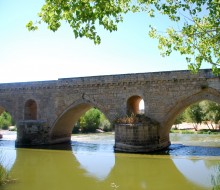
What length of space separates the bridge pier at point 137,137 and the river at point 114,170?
732mm

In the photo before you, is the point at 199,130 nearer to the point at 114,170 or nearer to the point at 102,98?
the point at 102,98

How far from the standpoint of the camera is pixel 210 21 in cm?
819

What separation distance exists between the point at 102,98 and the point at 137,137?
4504mm


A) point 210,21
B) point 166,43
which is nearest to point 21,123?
point 166,43

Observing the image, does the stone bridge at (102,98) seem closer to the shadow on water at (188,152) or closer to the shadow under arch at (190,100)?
the shadow under arch at (190,100)

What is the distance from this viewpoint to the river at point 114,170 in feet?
34.0

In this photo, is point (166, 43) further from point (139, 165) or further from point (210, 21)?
point (139, 165)

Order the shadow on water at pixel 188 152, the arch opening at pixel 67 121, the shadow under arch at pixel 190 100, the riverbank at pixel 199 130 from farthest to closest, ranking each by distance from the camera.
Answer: the riverbank at pixel 199 130 → the arch opening at pixel 67 121 → the shadow under arch at pixel 190 100 → the shadow on water at pixel 188 152

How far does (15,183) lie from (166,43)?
6.98 meters

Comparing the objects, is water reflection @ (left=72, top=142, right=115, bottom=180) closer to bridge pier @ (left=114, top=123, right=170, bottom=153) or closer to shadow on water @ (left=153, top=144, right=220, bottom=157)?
bridge pier @ (left=114, top=123, right=170, bottom=153)

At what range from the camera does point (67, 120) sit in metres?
24.6

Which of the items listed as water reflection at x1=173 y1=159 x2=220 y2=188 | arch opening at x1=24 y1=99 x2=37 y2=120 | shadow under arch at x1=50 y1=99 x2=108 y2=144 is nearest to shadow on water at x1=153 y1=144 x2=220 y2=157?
water reflection at x1=173 y1=159 x2=220 y2=188

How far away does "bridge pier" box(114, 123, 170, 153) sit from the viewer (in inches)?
685

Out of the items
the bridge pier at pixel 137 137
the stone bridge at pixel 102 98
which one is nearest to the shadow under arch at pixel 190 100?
the stone bridge at pixel 102 98
